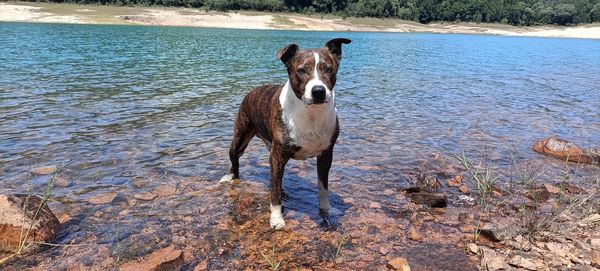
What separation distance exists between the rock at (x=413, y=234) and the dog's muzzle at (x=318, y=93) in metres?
2.13

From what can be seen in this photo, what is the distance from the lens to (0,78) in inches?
642

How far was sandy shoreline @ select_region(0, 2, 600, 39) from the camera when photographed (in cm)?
8006

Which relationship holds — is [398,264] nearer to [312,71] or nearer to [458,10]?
[312,71]

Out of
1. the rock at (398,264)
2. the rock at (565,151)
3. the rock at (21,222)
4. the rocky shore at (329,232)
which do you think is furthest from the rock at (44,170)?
the rock at (565,151)

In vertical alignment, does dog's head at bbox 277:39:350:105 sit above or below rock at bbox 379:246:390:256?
above

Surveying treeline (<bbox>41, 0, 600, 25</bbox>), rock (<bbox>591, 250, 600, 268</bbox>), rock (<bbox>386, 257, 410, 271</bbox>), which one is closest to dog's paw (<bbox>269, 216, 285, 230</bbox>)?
rock (<bbox>386, 257, 410, 271</bbox>)

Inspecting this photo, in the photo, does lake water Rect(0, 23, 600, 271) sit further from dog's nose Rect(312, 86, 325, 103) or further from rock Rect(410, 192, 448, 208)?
dog's nose Rect(312, 86, 325, 103)

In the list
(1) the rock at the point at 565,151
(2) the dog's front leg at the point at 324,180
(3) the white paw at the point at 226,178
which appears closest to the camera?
(2) the dog's front leg at the point at 324,180

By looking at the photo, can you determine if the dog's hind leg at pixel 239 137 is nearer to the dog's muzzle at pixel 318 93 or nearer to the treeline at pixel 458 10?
the dog's muzzle at pixel 318 93

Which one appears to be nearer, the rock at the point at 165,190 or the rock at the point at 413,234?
the rock at the point at 413,234

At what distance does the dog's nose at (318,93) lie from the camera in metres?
4.65

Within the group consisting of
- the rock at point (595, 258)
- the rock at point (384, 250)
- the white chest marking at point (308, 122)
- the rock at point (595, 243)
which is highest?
the white chest marking at point (308, 122)

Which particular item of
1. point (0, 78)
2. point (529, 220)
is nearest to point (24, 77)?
point (0, 78)

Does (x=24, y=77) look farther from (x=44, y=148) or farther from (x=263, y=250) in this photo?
(x=263, y=250)
